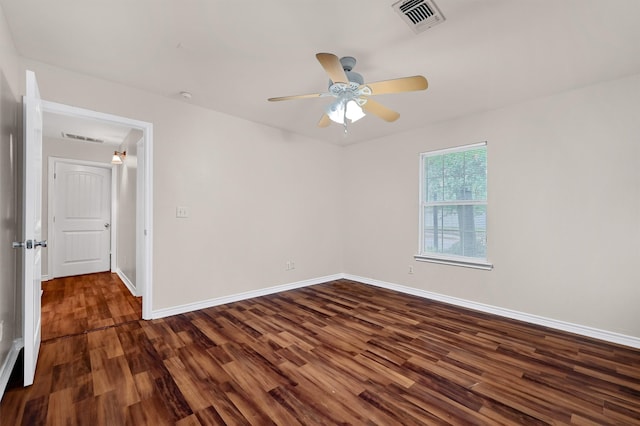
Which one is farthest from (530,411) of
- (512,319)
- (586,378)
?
(512,319)

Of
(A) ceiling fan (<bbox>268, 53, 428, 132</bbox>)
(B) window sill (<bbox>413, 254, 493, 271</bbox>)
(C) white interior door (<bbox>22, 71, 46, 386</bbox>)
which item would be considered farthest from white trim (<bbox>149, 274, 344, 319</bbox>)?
(A) ceiling fan (<bbox>268, 53, 428, 132</bbox>)

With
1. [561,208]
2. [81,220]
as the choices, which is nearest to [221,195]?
[81,220]

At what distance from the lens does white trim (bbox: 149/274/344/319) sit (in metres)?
3.14

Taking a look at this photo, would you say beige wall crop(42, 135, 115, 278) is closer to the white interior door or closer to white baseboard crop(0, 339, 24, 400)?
white baseboard crop(0, 339, 24, 400)

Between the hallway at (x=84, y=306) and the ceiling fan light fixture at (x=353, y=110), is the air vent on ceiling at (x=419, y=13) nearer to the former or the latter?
the ceiling fan light fixture at (x=353, y=110)

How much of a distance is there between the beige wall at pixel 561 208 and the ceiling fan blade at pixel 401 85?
1920mm

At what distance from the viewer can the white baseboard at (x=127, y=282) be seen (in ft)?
13.1

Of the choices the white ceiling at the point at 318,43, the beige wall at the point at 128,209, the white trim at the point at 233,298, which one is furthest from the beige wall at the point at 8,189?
the beige wall at the point at 128,209

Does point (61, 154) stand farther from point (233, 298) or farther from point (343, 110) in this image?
point (343, 110)

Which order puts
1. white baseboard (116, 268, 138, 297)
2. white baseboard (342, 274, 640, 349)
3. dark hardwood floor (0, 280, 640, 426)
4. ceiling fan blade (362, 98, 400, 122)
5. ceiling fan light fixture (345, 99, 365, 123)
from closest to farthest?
dark hardwood floor (0, 280, 640, 426) < ceiling fan light fixture (345, 99, 365, 123) < ceiling fan blade (362, 98, 400, 122) < white baseboard (342, 274, 640, 349) < white baseboard (116, 268, 138, 297)

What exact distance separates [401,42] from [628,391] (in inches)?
114

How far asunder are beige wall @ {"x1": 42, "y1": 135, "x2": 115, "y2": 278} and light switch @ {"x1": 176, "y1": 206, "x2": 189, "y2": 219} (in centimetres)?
347

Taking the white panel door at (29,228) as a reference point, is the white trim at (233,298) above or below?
below

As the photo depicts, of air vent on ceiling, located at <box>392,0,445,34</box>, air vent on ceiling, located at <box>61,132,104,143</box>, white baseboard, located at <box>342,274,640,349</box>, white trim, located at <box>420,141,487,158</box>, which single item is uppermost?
air vent on ceiling, located at <box>392,0,445,34</box>
